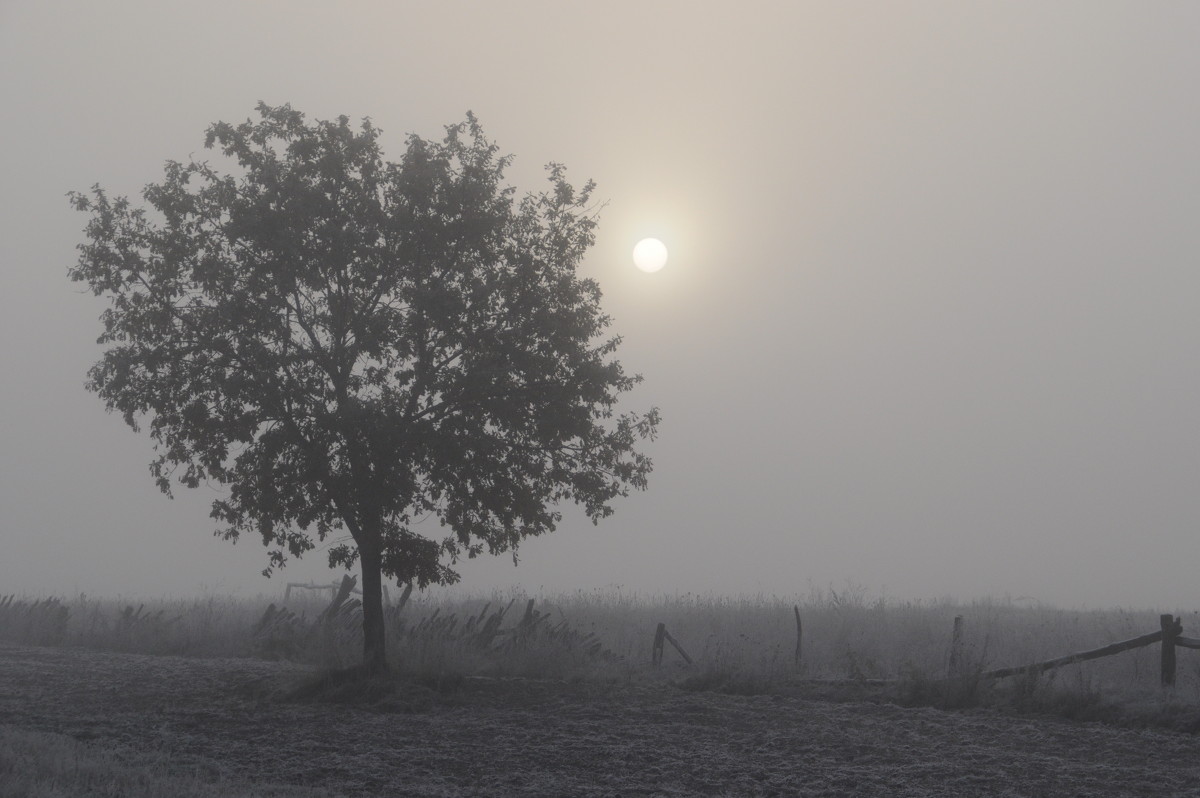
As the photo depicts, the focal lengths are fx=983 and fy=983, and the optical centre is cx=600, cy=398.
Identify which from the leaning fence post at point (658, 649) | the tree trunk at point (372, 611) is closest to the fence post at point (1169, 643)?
the leaning fence post at point (658, 649)

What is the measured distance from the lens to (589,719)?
16.1 meters

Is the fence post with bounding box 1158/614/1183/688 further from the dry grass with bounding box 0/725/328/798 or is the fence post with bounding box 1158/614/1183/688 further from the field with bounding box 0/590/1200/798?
the dry grass with bounding box 0/725/328/798

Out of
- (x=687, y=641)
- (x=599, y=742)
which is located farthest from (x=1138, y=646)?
(x=687, y=641)

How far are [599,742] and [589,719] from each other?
1.95m

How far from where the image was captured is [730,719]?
Answer: 1625 centimetres

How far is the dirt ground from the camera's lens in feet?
38.2

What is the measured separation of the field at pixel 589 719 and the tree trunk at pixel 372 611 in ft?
2.22

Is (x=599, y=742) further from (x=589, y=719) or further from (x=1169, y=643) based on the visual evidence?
(x=1169, y=643)

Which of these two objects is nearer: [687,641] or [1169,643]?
[1169,643]

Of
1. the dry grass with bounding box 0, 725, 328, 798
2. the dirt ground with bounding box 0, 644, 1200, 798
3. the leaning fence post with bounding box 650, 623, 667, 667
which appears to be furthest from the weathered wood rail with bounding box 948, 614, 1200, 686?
the dry grass with bounding box 0, 725, 328, 798

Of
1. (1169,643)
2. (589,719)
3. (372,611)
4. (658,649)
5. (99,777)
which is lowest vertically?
(589,719)

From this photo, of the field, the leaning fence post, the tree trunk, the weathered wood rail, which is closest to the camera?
the field

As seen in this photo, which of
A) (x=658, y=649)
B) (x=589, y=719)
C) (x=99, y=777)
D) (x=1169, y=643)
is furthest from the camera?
(x=658, y=649)

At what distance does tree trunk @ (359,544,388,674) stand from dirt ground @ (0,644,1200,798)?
5.23 feet
